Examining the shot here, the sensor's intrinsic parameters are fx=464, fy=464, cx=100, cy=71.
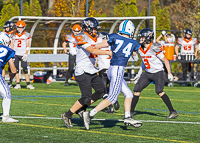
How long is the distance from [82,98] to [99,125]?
617 millimetres

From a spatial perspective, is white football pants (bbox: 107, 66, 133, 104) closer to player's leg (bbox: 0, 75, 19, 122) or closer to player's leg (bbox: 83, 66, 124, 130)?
player's leg (bbox: 83, 66, 124, 130)

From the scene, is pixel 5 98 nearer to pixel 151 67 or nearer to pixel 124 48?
pixel 124 48

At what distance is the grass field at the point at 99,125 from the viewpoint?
6.61 m

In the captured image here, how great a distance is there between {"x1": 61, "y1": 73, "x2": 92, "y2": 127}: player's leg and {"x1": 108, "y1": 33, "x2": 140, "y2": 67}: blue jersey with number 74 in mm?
557

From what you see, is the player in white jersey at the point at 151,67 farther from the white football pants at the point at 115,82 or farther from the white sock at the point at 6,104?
the white sock at the point at 6,104

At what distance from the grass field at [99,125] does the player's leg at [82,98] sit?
165 mm

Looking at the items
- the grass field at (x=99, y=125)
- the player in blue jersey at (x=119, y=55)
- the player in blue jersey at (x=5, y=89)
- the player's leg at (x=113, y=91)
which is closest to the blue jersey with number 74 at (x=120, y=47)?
the player in blue jersey at (x=119, y=55)

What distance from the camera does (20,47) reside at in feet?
48.9

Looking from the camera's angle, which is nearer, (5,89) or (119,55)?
(119,55)

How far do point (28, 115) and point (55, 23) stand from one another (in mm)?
11080

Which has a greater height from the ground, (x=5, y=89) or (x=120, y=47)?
(x=120, y=47)

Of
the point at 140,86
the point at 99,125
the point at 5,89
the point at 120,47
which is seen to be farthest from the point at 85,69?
the point at 140,86

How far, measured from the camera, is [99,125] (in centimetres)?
785

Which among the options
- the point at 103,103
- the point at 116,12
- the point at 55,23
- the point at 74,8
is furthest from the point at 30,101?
the point at 116,12
